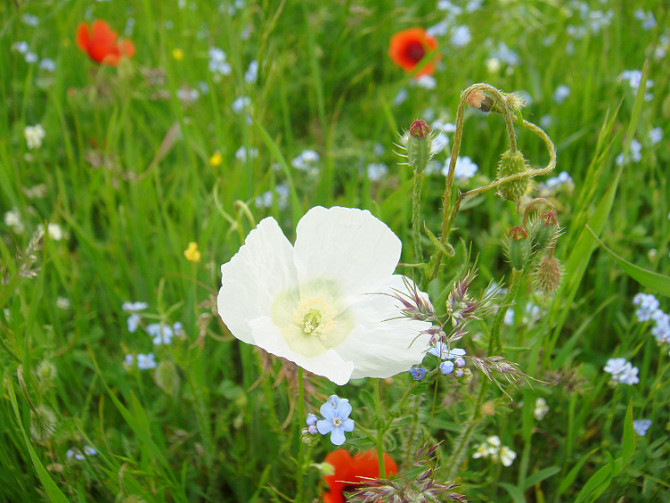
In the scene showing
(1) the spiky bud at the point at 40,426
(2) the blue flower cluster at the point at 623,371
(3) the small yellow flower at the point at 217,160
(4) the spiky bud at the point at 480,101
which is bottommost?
(1) the spiky bud at the point at 40,426

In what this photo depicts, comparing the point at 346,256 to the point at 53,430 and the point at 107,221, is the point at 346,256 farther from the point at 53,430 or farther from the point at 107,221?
the point at 107,221

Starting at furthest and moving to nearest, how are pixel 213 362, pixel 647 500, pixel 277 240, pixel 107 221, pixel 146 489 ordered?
1. pixel 107 221
2. pixel 213 362
3. pixel 647 500
4. pixel 146 489
5. pixel 277 240

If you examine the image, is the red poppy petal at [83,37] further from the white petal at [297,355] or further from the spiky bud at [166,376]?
the white petal at [297,355]

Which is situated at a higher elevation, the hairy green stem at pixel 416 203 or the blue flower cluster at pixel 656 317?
the hairy green stem at pixel 416 203

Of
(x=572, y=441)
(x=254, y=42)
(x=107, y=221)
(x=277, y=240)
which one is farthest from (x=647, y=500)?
(x=254, y=42)

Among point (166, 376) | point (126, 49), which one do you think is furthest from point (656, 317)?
point (126, 49)

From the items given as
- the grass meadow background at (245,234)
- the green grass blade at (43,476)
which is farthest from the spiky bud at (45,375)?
the green grass blade at (43,476)
